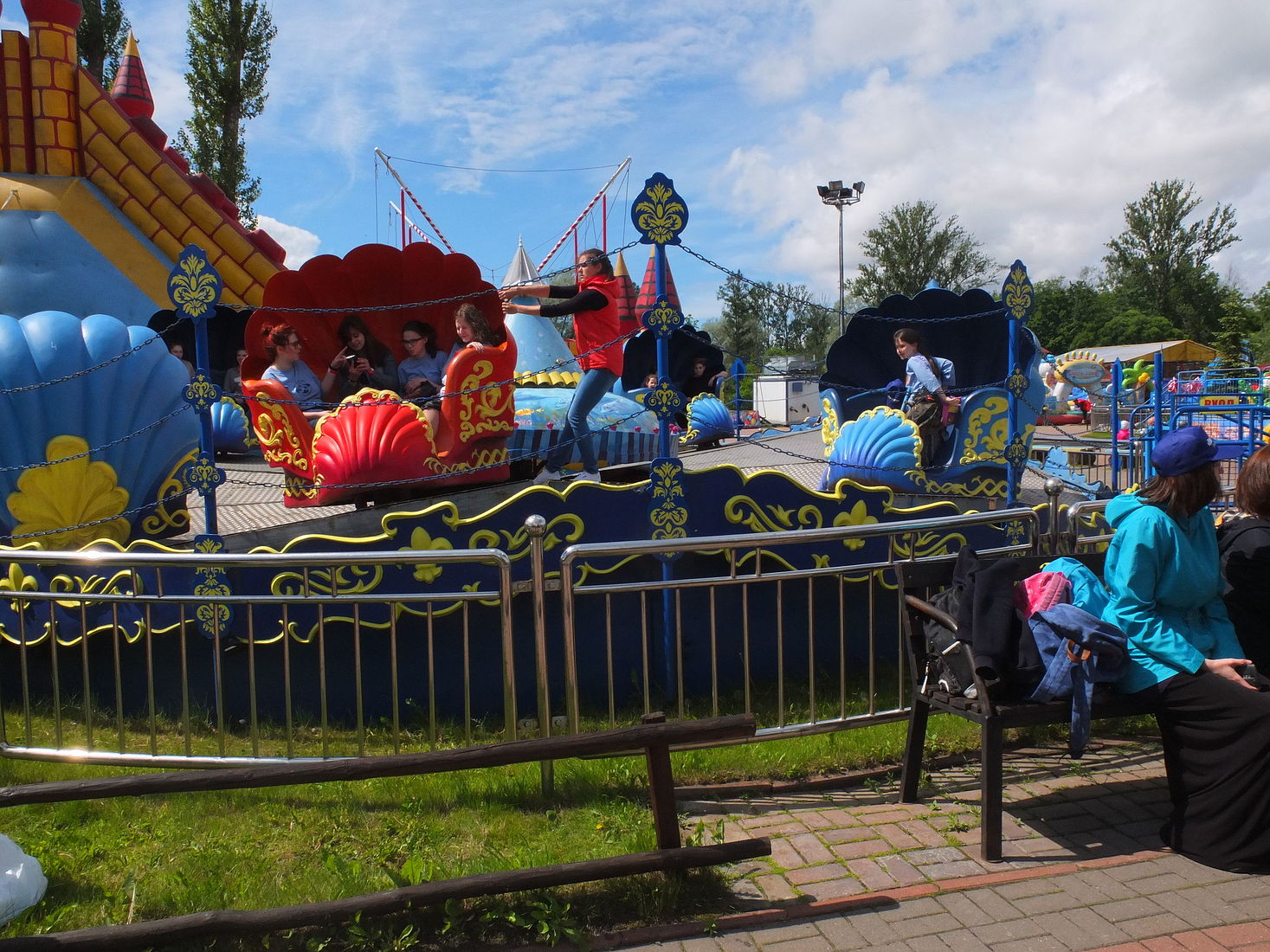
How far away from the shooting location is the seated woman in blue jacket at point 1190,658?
296 cm

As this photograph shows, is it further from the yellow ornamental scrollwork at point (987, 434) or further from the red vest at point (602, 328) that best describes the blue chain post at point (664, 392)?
the yellow ornamental scrollwork at point (987, 434)

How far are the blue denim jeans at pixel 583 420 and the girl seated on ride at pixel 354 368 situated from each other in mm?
1251

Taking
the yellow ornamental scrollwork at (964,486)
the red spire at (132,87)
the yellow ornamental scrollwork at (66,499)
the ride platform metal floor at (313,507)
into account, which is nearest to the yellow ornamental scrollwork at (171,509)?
the ride platform metal floor at (313,507)

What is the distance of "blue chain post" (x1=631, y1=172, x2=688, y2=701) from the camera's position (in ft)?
15.1

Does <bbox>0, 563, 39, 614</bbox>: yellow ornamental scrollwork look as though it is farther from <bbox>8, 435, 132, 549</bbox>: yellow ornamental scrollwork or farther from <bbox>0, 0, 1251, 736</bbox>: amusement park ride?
<bbox>8, 435, 132, 549</bbox>: yellow ornamental scrollwork

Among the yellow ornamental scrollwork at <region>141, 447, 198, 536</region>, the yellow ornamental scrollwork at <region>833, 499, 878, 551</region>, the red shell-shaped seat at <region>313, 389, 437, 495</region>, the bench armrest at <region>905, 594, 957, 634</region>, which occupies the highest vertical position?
the red shell-shaped seat at <region>313, 389, 437, 495</region>

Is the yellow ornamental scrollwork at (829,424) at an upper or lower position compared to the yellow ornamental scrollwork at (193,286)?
lower

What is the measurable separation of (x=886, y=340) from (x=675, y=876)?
695cm

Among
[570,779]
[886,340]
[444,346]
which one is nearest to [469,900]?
[570,779]

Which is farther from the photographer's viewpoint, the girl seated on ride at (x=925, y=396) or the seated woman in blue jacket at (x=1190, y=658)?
the girl seated on ride at (x=925, y=396)

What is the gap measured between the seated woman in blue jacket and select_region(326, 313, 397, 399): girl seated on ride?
4.90 meters

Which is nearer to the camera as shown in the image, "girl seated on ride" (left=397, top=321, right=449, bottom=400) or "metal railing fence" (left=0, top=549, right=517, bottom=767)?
"metal railing fence" (left=0, top=549, right=517, bottom=767)

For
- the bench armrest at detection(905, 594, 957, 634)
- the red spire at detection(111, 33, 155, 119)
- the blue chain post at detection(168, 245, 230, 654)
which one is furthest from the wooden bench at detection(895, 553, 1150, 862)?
the red spire at detection(111, 33, 155, 119)

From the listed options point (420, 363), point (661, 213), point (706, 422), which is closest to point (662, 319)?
point (661, 213)
